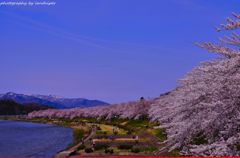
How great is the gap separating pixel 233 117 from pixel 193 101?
6.18ft

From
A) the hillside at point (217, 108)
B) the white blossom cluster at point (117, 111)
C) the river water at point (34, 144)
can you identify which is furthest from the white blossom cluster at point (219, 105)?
the white blossom cluster at point (117, 111)

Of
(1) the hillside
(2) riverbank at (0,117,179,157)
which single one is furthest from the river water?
(1) the hillside

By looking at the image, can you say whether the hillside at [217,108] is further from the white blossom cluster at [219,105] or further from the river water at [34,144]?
the river water at [34,144]

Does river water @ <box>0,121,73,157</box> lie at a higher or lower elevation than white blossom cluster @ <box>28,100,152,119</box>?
lower

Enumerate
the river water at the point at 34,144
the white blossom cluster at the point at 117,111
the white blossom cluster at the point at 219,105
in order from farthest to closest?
the white blossom cluster at the point at 117,111 → the river water at the point at 34,144 → the white blossom cluster at the point at 219,105

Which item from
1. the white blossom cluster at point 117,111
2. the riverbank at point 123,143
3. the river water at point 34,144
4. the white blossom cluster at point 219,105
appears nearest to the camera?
the white blossom cluster at point 219,105

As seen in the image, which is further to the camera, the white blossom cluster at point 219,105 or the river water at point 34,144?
the river water at point 34,144

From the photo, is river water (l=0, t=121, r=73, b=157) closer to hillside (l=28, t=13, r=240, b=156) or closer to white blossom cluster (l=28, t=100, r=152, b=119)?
hillside (l=28, t=13, r=240, b=156)

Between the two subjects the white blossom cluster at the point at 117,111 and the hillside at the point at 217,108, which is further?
the white blossom cluster at the point at 117,111

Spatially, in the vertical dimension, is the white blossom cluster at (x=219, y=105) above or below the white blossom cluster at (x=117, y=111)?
below

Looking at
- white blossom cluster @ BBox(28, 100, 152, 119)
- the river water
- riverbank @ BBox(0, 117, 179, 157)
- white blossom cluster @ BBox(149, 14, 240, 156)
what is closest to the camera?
white blossom cluster @ BBox(149, 14, 240, 156)

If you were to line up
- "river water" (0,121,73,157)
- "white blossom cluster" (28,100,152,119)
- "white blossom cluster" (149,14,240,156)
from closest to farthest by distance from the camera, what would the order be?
"white blossom cluster" (149,14,240,156) < "river water" (0,121,73,157) < "white blossom cluster" (28,100,152,119)

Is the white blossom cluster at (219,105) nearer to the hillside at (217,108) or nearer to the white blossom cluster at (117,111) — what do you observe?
the hillside at (217,108)

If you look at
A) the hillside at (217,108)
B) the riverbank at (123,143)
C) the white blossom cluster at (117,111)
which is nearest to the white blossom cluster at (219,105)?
the hillside at (217,108)
